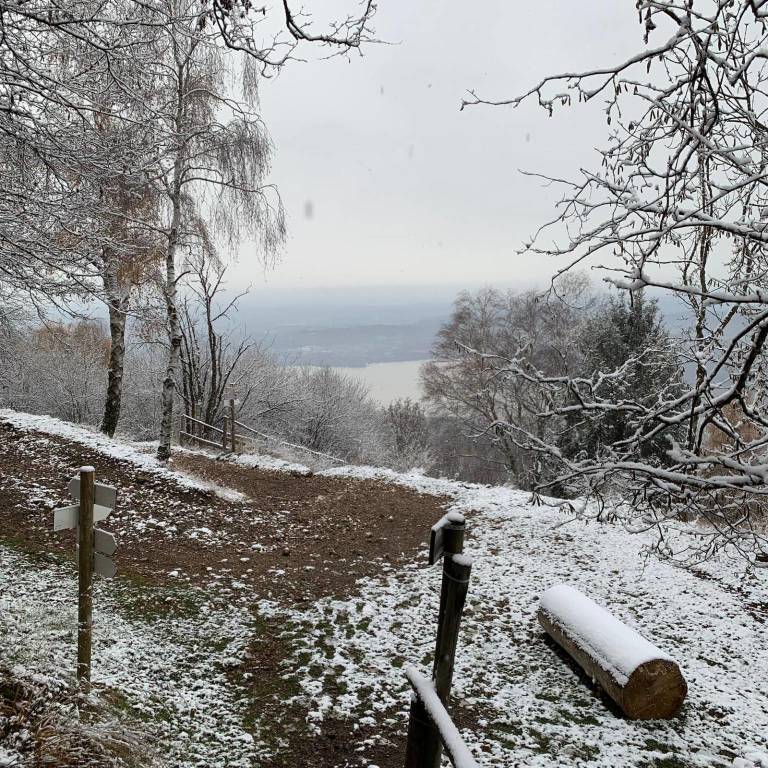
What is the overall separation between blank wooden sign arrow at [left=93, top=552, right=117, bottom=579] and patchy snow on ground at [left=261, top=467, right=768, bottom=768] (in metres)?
1.82

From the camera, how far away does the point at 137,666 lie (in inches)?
170

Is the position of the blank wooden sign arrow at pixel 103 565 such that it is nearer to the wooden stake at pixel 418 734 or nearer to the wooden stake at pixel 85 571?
the wooden stake at pixel 85 571

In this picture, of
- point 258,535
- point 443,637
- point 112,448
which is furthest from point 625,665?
point 112,448

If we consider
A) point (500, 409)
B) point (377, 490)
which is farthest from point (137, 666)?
point (500, 409)

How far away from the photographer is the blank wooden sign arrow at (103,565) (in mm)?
3764

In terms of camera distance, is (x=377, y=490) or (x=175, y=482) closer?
(x=175, y=482)

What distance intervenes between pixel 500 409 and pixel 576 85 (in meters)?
22.5

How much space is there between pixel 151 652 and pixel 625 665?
3.91 metres

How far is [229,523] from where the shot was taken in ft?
26.6

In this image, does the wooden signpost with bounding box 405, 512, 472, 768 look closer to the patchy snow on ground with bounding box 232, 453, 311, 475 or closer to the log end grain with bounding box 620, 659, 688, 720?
the log end grain with bounding box 620, 659, 688, 720

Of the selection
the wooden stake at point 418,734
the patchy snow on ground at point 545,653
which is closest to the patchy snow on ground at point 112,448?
the patchy snow on ground at point 545,653

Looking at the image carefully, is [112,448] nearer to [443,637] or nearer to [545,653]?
[545,653]

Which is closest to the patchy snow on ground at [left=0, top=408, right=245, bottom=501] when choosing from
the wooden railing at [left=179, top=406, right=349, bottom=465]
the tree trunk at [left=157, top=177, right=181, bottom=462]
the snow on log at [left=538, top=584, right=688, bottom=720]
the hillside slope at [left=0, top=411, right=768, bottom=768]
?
the hillside slope at [left=0, top=411, right=768, bottom=768]

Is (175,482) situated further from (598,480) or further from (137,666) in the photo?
(598,480)
